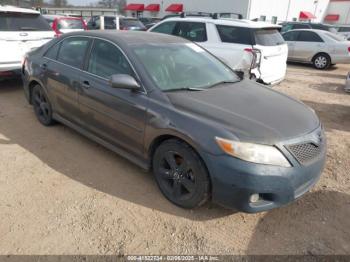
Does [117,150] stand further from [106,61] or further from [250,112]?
[250,112]

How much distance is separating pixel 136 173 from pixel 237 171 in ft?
4.94

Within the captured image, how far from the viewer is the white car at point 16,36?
19.5 ft

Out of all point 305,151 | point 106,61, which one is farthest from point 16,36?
point 305,151

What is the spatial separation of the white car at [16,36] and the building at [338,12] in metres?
48.6

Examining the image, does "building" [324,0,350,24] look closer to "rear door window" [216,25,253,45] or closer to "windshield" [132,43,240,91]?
"rear door window" [216,25,253,45]

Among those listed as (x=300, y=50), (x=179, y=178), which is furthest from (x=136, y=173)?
(x=300, y=50)

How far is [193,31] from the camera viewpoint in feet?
24.1

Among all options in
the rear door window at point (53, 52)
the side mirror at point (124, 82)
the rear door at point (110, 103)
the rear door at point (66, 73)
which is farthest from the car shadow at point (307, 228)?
the rear door window at point (53, 52)

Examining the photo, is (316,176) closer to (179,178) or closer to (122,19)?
(179,178)

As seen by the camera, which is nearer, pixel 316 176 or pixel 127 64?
pixel 316 176

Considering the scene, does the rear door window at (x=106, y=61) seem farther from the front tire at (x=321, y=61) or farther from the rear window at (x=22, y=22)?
the front tire at (x=321, y=61)

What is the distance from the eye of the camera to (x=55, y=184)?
3285mm

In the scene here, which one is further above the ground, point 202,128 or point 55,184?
point 202,128

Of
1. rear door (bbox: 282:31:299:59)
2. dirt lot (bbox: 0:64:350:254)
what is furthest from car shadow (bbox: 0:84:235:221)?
rear door (bbox: 282:31:299:59)
